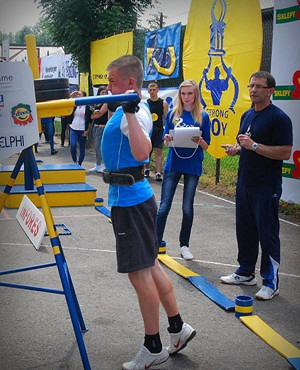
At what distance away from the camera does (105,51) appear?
54.2 ft

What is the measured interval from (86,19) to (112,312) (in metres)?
15.0

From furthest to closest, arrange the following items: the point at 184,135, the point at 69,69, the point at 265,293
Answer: the point at 69,69
the point at 184,135
the point at 265,293

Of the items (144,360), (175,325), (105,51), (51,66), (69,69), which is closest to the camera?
(144,360)

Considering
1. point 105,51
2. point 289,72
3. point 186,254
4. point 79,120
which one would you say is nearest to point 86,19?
point 105,51

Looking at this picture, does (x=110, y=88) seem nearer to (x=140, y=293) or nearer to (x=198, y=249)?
(x=140, y=293)

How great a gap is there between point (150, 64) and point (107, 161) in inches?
414

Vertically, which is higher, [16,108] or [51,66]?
[51,66]

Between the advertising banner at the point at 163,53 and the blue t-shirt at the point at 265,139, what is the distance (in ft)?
24.2

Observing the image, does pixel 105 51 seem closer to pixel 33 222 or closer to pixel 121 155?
pixel 33 222

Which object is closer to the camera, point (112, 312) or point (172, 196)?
point (112, 312)

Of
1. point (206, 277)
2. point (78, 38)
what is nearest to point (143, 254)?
point (206, 277)

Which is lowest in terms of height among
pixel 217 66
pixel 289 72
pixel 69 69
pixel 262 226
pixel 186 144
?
pixel 262 226

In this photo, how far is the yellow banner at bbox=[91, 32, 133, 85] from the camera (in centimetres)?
1453

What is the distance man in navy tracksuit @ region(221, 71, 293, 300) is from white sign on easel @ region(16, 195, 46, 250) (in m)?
2.04
